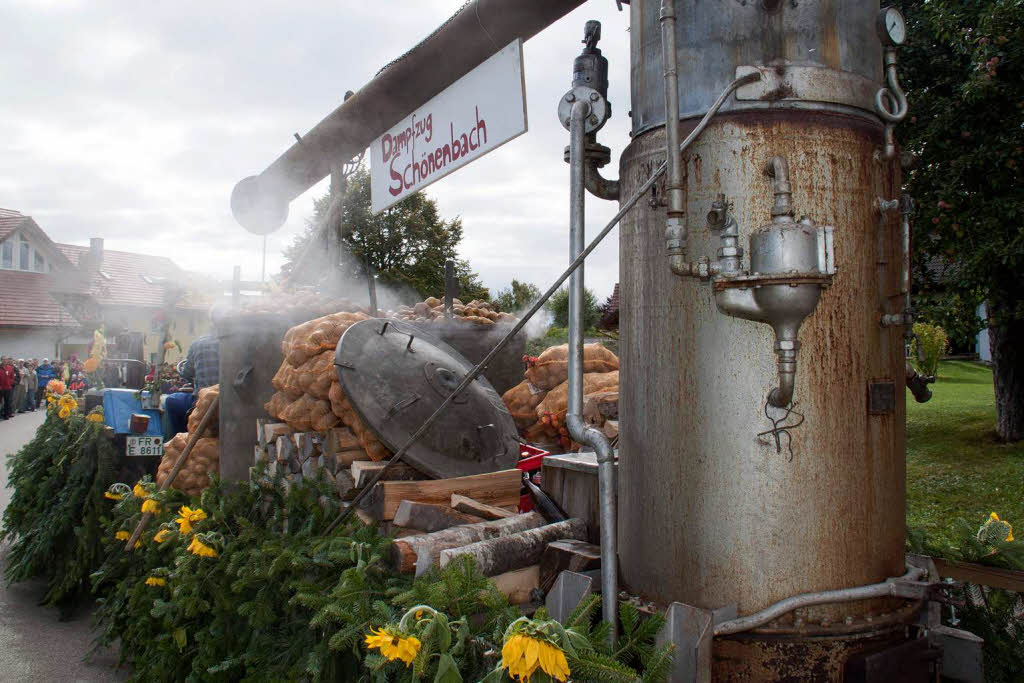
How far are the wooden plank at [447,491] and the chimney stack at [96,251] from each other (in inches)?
1710

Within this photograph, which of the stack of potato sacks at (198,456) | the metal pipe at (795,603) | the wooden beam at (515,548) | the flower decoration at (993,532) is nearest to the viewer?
the metal pipe at (795,603)

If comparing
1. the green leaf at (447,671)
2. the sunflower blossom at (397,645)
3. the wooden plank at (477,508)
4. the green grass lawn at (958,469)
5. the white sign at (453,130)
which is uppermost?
the white sign at (453,130)

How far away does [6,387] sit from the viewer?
24344mm

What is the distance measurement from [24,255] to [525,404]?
Result: 39739 mm

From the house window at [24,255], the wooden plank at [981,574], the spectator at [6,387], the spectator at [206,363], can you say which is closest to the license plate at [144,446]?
the spectator at [206,363]

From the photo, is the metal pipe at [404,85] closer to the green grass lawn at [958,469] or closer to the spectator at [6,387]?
the green grass lawn at [958,469]

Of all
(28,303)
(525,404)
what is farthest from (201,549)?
(28,303)

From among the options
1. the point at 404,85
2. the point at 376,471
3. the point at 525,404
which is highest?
the point at 404,85

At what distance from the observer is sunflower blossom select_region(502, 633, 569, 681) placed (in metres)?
1.99

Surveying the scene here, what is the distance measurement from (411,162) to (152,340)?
118ft

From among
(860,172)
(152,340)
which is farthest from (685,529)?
(152,340)

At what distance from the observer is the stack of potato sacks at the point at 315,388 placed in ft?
15.0

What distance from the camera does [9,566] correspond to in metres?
6.32

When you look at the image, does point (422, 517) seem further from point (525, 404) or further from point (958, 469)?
point (958, 469)
